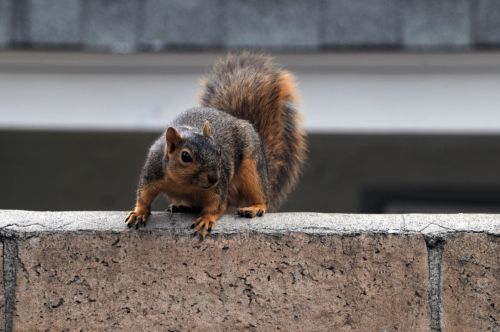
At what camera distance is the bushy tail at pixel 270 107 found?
345 cm

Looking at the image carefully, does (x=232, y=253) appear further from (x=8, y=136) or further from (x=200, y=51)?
(x=8, y=136)

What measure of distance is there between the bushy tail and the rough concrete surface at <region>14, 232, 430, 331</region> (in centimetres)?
108

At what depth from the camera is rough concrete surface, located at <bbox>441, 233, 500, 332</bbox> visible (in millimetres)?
2285

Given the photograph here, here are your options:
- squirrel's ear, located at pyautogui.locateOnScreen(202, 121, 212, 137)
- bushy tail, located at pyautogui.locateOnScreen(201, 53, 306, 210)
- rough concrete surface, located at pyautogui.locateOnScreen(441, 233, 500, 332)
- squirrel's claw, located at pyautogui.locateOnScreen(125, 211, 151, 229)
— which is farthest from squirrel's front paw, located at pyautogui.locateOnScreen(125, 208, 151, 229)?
bushy tail, located at pyautogui.locateOnScreen(201, 53, 306, 210)

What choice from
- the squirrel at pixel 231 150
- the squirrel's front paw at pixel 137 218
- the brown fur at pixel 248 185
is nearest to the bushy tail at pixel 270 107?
the squirrel at pixel 231 150

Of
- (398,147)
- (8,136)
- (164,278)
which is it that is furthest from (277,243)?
(8,136)

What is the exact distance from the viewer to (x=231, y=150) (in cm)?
307

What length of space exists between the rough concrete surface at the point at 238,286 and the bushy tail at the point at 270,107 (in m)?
1.08

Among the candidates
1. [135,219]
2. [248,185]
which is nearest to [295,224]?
[135,219]

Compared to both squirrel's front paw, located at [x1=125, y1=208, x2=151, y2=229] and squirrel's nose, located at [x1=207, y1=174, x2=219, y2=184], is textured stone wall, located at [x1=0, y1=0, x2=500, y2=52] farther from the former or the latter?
squirrel's front paw, located at [x1=125, y1=208, x2=151, y2=229]

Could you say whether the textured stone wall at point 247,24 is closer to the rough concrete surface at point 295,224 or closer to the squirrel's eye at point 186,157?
the squirrel's eye at point 186,157

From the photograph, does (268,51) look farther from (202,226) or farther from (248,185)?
(202,226)

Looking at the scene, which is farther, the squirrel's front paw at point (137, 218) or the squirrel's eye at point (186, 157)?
the squirrel's eye at point (186, 157)

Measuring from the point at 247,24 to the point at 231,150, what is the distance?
142cm
